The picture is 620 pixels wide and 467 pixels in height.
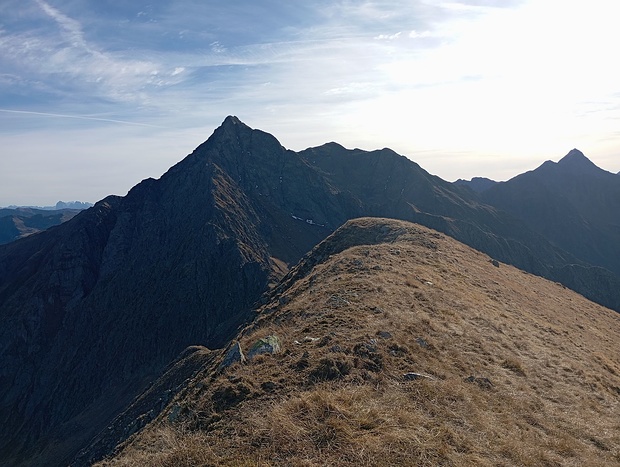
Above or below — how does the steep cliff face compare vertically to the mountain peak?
below

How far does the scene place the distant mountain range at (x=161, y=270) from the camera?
82188 mm

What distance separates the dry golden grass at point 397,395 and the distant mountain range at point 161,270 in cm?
3322

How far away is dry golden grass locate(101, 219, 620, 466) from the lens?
1015 centimetres

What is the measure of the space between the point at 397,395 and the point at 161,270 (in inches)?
4030

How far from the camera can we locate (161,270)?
106 meters

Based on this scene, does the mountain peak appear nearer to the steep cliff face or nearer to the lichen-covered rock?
the steep cliff face

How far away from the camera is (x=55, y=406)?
81562 mm

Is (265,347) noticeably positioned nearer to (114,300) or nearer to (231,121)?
(114,300)

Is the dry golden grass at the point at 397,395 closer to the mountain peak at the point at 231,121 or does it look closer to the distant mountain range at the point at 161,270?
the distant mountain range at the point at 161,270

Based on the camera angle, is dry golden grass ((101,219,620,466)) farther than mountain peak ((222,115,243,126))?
No

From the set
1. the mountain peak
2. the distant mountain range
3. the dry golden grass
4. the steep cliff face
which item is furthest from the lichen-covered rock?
the mountain peak

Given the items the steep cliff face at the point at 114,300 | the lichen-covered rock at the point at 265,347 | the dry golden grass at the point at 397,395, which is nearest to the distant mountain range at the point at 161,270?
the steep cliff face at the point at 114,300

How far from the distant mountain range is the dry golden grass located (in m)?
33.2

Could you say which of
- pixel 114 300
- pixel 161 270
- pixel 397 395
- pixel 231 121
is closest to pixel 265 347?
pixel 397 395
